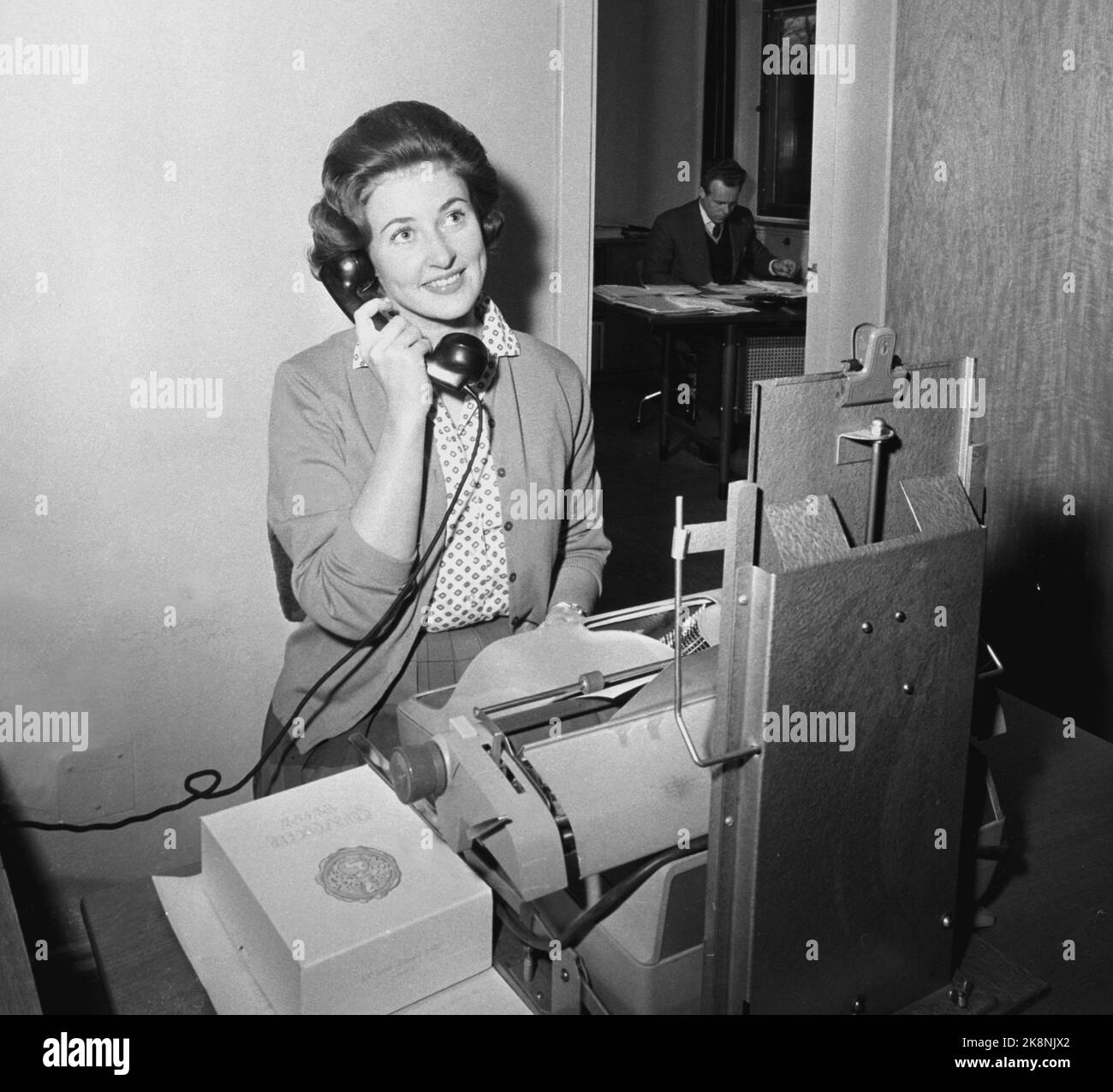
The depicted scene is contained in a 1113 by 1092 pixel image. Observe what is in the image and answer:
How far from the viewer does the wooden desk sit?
0.95 m

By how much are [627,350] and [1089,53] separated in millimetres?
5533

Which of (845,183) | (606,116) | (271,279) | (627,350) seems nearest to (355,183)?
(271,279)

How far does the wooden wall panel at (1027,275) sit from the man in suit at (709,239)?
3.62 metres

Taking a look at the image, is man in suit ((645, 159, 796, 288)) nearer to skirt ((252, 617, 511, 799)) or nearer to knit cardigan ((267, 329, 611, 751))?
knit cardigan ((267, 329, 611, 751))

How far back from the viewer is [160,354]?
5.99ft

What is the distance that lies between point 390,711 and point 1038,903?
0.87 meters

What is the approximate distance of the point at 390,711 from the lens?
164cm

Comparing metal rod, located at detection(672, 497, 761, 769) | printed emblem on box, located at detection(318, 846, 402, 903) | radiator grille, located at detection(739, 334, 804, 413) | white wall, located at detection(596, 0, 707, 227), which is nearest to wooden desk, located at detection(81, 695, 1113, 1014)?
printed emblem on box, located at detection(318, 846, 402, 903)

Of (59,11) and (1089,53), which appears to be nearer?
(59,11)

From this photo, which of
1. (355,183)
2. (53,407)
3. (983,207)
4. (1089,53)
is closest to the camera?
(355,183)

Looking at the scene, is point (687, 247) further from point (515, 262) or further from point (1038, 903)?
point (1038, 903)

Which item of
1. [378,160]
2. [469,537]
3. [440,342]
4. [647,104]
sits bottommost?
[469,537]

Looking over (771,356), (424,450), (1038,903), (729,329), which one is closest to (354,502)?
(424,450)
